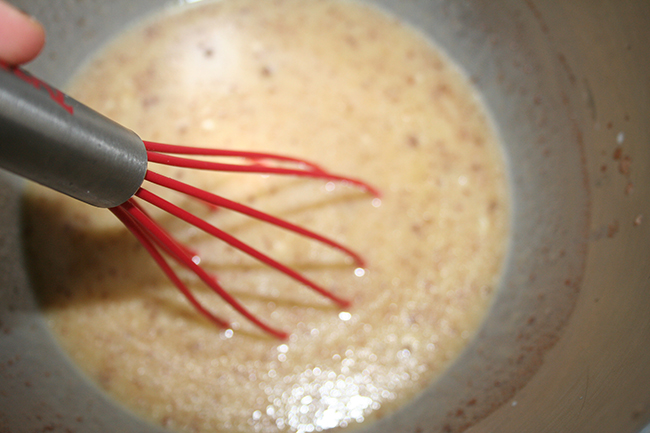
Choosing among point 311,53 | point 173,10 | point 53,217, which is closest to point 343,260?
point 311,53

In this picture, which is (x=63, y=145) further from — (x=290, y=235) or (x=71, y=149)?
(x=290, y=235)

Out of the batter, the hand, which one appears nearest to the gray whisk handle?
A: the hand

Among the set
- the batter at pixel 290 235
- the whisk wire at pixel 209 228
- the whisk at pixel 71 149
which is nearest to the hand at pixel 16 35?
the whisk at pixel 71 149

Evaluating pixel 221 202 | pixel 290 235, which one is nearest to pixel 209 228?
pixel 221 202

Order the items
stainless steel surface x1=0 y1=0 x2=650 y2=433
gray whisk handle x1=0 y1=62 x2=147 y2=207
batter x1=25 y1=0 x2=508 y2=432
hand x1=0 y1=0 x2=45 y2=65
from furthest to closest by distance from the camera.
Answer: batter x1=25 y1=0 x2=508 y2=432 → stainless steel surface x1=0 y1=0 x2=650 y2=433 → hand x1=0 y1=0 x2=45 y2=65 → gray whisk handle x1=0 y1=62 x2=147 y2=207

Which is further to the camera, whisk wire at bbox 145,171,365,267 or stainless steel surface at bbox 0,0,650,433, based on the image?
stainless steel surface at bbox 0,0,650,433

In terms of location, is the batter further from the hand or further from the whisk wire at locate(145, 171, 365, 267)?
the hand
